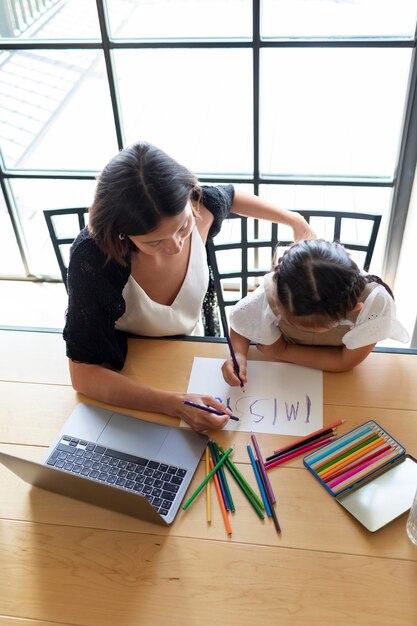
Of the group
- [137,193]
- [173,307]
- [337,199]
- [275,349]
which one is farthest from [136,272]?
[337,199]

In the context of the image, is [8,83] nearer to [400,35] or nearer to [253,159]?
[253,159]

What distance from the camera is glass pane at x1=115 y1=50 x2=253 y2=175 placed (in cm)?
202

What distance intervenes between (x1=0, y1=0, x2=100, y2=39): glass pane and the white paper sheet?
144cm

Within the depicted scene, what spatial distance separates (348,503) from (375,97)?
5.45 ft

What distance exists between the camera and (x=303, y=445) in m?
1.04

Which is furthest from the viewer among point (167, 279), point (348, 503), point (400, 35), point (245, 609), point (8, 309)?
point (8, 309)

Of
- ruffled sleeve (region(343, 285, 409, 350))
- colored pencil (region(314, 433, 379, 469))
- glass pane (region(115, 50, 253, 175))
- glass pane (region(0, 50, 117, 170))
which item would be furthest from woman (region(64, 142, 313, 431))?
glass pane (region(0, 50, 117, 170))

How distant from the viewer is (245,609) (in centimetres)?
83

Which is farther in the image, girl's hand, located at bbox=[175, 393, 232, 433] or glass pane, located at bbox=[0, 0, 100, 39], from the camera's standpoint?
glass pane, located at bbox=[0, 0, 100, 39]

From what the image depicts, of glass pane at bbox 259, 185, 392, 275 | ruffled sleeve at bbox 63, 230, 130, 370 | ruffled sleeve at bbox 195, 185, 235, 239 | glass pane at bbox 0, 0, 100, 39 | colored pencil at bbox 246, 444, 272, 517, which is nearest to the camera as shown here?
colored pencil at bbox 246, 444, 272, 517

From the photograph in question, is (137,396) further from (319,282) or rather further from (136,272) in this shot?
(319,282)

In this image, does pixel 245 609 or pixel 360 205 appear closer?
pixel 245 609

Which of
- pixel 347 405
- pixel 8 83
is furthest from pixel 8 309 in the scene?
pixel 347 405

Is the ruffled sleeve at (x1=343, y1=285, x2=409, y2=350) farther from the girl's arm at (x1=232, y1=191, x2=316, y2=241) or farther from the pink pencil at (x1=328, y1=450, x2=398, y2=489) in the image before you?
the girl's arm at (x1=232, y1=191, x2=316, y2=241)
